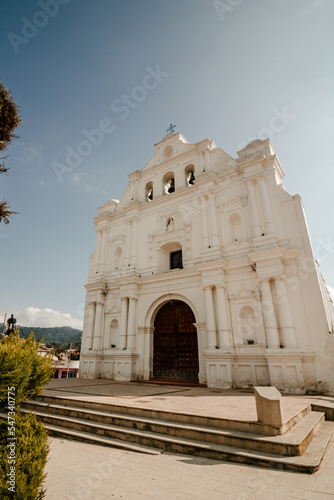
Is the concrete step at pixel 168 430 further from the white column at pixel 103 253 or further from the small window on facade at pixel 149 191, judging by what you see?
the small window on facade at pixel 149 191

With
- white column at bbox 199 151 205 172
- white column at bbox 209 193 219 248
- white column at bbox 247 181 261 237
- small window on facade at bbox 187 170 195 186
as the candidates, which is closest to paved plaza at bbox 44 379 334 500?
white column at bbox 247 181 261 237

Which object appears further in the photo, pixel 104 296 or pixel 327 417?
pixel 104 296

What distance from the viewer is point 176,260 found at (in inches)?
643

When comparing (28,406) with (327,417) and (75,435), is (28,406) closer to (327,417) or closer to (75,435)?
(75,435)

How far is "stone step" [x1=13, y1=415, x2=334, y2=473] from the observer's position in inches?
159

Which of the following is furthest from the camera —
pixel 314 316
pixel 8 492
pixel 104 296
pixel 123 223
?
pixel 123 223

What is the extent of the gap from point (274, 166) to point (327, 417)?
36.5 ft

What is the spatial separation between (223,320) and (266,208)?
5.85 metres

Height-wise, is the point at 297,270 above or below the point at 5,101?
below

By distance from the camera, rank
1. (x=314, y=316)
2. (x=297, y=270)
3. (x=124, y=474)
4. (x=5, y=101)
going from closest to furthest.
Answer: (x=124, y=474) → (x=5, y=101) → (x=314, y=316) → (x=297, y=270)

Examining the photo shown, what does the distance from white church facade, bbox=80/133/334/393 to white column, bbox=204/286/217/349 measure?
48 mm

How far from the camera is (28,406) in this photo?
8.46 meters

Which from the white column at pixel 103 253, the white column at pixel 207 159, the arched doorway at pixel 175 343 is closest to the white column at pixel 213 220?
the white column at pixel 207 159

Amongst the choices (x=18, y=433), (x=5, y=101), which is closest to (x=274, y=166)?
(x=5, y=101)
